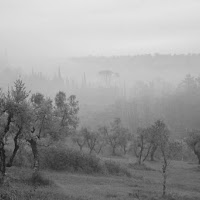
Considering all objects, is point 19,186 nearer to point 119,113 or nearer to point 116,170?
point 116,170

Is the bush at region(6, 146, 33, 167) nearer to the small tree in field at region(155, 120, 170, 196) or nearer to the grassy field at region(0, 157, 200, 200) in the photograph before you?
the grassy field at region(0, 157, 200, 200)

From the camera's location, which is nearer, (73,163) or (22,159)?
(22,159)

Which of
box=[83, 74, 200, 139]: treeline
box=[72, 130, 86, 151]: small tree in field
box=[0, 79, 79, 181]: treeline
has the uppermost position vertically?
box=[83, 74, 200, 139]: treeline

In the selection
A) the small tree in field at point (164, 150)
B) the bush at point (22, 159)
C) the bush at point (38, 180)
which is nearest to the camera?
the bush at point (38, 180)

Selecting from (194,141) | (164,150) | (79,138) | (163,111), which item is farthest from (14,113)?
(163,111)

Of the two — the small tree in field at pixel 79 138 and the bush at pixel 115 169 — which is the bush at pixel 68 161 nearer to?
the bush at pixel 115 169

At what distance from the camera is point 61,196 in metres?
28.0

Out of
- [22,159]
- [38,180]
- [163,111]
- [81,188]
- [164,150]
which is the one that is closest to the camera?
[38,180]

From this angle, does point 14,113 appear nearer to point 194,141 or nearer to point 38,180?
point 38,180

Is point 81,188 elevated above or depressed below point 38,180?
below

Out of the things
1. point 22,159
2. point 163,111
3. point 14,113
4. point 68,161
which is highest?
point 163,111

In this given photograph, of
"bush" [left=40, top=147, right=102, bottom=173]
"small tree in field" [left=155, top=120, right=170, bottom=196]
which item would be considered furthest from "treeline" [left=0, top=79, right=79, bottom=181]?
"small tree in field" [left=155, top=120, right=170, bottom=196]

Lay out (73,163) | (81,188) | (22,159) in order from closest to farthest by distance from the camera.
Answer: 1. (81,188)
2. (22,159)
3. (73,163)

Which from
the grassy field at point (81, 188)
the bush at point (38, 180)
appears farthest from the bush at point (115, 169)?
the bush at point (38, 180)
